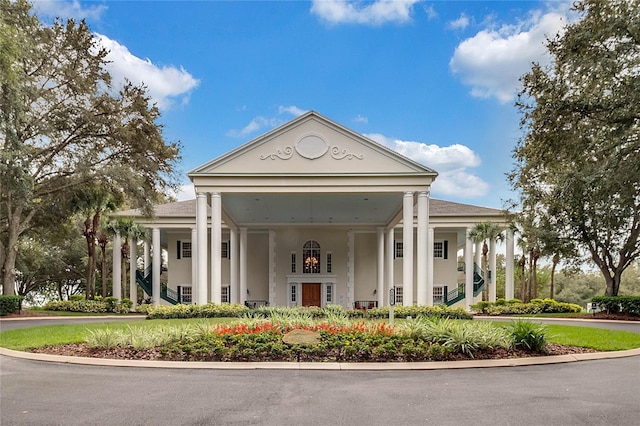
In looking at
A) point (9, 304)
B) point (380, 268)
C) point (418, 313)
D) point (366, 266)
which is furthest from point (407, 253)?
point (9, 304)

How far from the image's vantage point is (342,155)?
68.5ft

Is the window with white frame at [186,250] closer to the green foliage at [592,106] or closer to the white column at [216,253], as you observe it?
the white column at [216,253]

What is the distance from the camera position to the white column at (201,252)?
66.1ft

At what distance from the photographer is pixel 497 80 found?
16844mm

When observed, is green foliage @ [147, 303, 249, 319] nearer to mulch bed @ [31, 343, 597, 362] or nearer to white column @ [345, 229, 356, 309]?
mulch bed @ [31, 343, 597, 362]

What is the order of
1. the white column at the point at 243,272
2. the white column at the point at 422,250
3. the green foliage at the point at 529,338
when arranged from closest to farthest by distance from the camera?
the green foliage at the point at 529,338 < the white column at the point at 422,250 < the white column at the point at 243,272

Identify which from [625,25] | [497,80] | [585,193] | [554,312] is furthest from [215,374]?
[554,312]

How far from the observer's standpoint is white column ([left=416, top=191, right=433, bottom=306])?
20.0 meters

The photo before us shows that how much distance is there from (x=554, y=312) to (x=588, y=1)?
17.0 meters

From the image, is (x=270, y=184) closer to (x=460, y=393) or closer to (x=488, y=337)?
(x=488, y=337)

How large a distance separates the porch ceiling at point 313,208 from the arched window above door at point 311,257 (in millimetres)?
2124

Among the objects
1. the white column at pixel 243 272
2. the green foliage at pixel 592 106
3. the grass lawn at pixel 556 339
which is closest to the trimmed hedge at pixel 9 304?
the grass lawn at pixel 556 339

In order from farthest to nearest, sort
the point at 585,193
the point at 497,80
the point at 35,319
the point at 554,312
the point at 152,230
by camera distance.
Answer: the point at 152,230 → the point at 554,312 → the point at 35,319 → the point at 497,80 → the point at 585,193

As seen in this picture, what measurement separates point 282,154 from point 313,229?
10850mm
